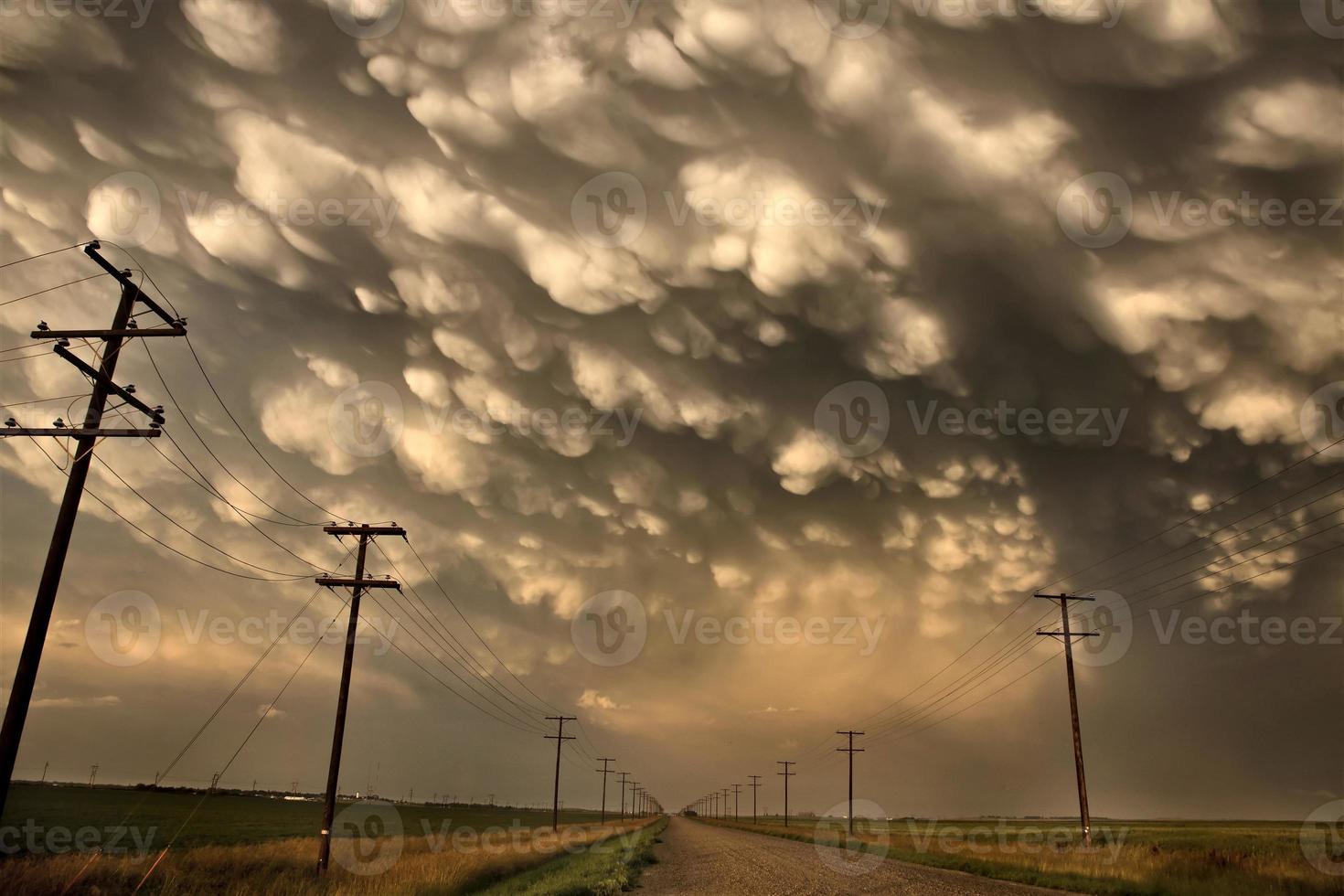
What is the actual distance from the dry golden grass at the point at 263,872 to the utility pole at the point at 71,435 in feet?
19.8

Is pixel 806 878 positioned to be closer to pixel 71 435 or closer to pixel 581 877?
pixel 581 877

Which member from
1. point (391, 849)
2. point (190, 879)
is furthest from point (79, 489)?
point (391, 849)

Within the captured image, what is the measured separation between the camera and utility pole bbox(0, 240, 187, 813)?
13.9 m

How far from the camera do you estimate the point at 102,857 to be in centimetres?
2219

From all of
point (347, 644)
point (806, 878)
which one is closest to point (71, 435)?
point (347, 644)

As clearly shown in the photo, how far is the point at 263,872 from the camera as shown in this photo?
24484mm

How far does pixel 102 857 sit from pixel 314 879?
587 centimetres

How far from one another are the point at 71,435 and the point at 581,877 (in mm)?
19637

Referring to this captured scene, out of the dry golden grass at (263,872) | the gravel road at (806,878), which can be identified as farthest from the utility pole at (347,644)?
the gravel road at (806,878)

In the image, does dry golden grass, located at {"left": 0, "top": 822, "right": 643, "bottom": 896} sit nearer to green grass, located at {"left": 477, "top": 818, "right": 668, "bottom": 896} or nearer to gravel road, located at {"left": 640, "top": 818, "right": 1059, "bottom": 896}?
green grass, located at {"left": 477, "top": 818, "right": 668, "bottom": 896}

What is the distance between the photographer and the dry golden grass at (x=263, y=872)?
62.7 ft

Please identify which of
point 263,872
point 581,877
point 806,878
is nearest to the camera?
point 263,872

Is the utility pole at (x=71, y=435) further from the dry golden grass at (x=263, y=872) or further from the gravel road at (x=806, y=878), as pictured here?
the gravel road at (x=806, y=878)

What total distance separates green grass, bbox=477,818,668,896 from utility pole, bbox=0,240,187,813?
12.7 m
